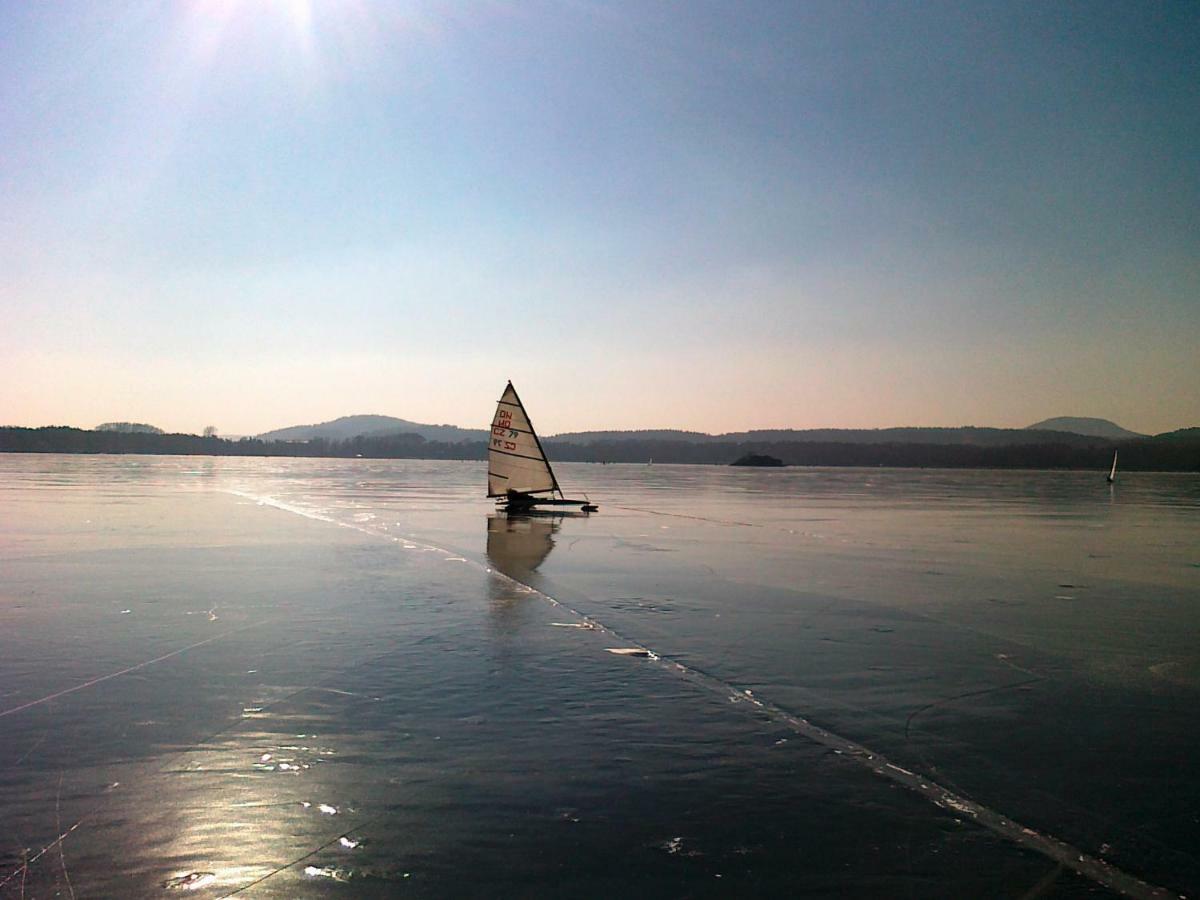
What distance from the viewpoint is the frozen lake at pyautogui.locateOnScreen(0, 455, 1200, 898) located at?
18.4 ft

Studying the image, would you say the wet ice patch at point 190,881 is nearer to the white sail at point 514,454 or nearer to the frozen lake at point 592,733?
the frozen lake at point 592,733

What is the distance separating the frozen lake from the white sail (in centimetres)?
2054

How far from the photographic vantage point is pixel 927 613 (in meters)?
15.2

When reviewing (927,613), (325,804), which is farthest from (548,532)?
(325,804)

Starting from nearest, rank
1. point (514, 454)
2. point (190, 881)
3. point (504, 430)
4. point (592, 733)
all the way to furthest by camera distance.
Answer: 1. point (190, 881)
2. point (592, 733)
3. point (504, 430)
4. point (514, 454)

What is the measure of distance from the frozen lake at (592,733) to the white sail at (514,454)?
67.4ft

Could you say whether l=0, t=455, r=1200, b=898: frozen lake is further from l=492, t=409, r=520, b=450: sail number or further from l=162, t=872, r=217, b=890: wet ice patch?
l=492, t=409, r=520, b=450: sail number

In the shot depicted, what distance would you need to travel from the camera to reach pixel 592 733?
8180 millimetres

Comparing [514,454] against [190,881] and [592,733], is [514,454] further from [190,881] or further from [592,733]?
[190,881]

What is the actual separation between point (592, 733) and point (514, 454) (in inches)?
1284

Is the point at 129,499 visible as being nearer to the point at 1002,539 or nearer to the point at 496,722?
the point at 1002,539

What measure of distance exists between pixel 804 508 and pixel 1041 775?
39.5m

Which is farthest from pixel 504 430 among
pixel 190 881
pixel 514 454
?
pixel 190 881

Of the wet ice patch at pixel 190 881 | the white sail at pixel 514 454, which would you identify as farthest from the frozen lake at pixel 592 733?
the white sail at pixel 514 454
